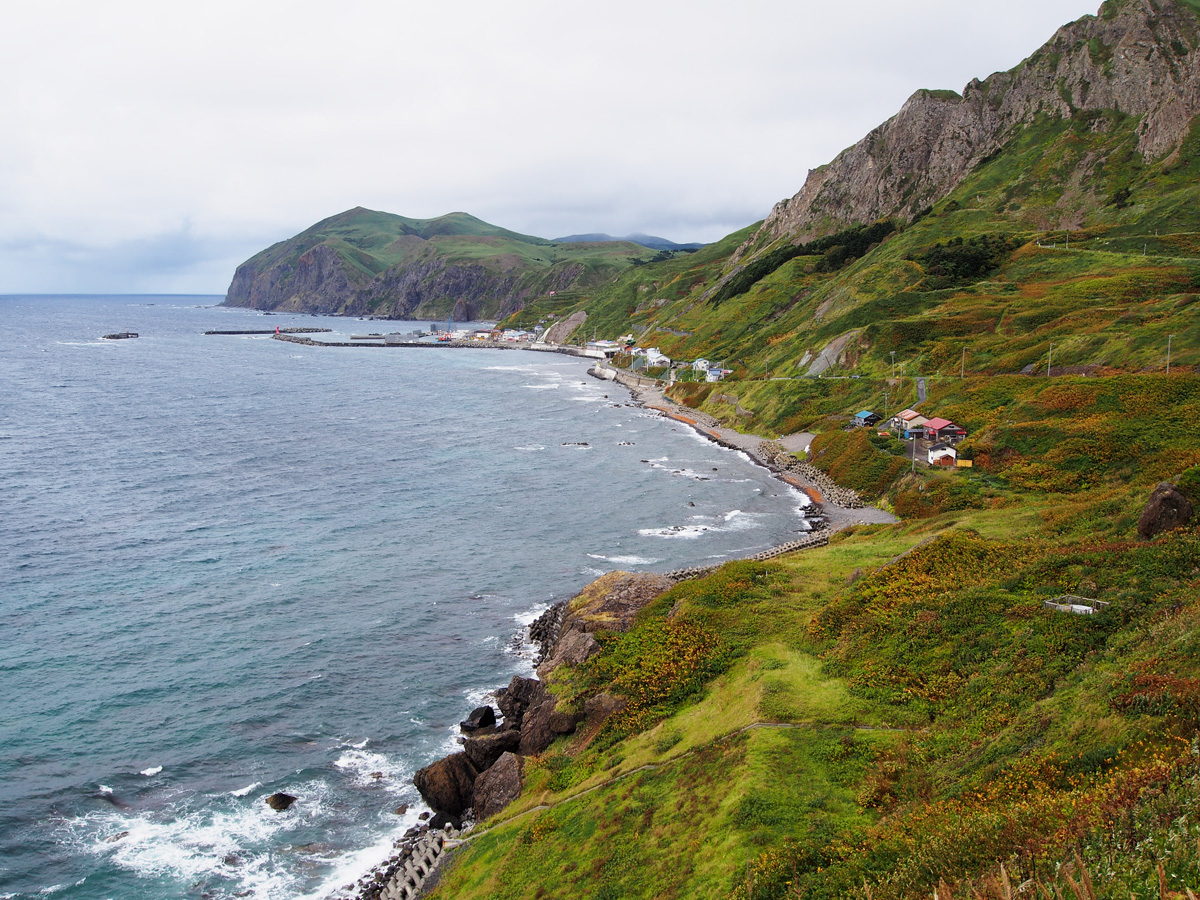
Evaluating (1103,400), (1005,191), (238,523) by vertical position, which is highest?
(1005,191)

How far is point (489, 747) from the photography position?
124 feet

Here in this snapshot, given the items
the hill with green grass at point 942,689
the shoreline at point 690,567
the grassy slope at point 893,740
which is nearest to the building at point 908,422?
the hill with green grass at point 942,689

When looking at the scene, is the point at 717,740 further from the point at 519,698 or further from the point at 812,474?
the point at 812,474

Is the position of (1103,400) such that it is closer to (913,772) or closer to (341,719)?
(913,772)

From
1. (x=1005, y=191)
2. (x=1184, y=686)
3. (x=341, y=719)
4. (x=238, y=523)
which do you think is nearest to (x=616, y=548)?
(x=341, y=719)

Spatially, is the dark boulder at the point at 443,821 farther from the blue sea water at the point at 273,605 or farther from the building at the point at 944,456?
the building at the point at 944,456

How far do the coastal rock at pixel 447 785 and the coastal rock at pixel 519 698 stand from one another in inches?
172

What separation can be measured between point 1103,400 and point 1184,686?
61150 mm

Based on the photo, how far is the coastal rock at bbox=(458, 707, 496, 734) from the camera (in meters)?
41.2

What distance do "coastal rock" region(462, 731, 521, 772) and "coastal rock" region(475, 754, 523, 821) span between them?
140 cm

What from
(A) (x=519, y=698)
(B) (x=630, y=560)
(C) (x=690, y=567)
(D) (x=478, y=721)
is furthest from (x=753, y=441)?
(D) (x=478, y=721)

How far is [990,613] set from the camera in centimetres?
3522

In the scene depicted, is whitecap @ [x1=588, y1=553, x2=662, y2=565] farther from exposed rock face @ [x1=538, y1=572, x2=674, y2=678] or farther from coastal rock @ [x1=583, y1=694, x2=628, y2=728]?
coastal rock @ [x1=583, y1=694, x2=628, y2=728]

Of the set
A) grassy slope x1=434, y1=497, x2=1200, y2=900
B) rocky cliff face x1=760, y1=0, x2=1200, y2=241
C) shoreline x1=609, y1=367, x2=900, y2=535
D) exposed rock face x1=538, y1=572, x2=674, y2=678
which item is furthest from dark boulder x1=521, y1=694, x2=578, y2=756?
rocky cliff face x1=760, y1=0, x2=1200, y2=241
